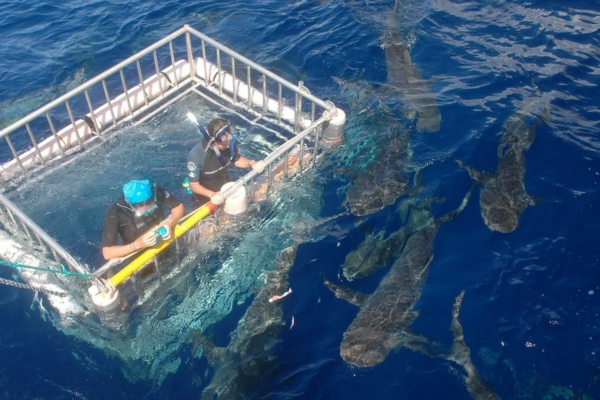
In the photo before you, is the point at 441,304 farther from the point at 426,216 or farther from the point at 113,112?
the point at 113,112

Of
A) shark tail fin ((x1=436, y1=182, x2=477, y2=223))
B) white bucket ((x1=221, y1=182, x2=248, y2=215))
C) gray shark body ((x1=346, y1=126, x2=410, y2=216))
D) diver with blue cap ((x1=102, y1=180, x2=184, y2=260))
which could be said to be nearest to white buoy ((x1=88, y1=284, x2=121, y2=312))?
diver with blue cap ((x1=102, y1=180, x2=184, y2=260))

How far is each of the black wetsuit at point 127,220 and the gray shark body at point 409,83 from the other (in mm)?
6279

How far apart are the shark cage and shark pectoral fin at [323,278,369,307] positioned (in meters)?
2.06

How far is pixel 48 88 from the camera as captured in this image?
43.4ft

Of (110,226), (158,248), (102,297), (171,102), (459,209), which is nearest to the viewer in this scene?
(102,297)

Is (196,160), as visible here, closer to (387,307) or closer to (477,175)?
(387,307)

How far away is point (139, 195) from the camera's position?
22.6ft

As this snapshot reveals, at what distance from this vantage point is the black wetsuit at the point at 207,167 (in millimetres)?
8514

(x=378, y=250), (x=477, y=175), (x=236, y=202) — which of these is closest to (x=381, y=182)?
(x=378, y=250)

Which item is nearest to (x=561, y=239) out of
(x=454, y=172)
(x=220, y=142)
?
(x=454, y=172)

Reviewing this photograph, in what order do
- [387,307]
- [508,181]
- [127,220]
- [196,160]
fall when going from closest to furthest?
[127,220] < [387,307] < [196,160] < [508,181]

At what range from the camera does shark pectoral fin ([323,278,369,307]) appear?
26.7 feet

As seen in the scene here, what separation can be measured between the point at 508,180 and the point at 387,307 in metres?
4.05

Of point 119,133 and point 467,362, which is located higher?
point 119,133
